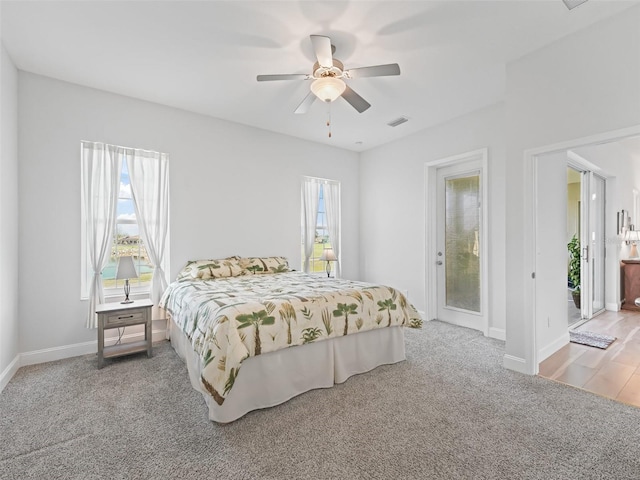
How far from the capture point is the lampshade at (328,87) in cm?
249

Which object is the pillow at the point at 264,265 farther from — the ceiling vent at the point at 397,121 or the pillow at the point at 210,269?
the ceiling vent at the point at 397,121

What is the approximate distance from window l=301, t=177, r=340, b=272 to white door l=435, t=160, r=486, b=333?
178cm

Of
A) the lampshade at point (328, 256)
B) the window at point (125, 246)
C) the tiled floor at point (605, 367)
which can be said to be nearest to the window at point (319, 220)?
the lampshade at point (328, 256)

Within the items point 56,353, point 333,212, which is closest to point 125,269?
point 56,353

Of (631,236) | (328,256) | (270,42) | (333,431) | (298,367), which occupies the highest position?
(270,42)

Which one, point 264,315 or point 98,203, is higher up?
point 98,203

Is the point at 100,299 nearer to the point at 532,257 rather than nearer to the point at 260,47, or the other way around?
the point at 260,47

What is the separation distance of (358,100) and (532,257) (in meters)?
2.19

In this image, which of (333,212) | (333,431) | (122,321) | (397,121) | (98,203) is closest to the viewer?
(333,431)

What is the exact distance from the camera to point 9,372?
2.72 m

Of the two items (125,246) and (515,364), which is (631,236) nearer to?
(515,364)

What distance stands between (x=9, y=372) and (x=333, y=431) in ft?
9.79

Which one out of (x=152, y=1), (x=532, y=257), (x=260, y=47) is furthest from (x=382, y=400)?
(x=152, y=1)

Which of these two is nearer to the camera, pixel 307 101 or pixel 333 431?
pixel 333 431
